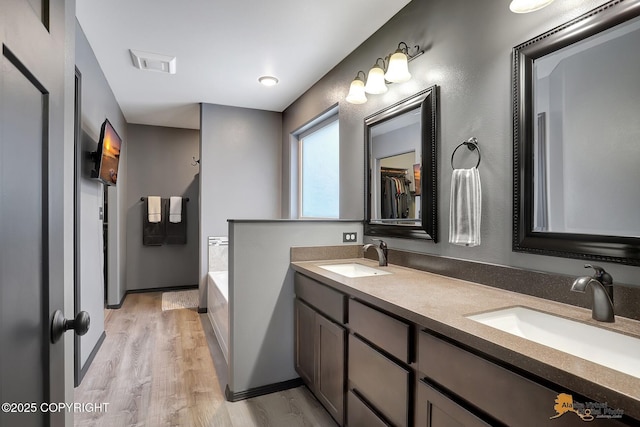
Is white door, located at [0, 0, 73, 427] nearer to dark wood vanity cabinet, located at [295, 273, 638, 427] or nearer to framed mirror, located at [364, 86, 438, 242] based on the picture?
dark wood vanity cabinet, located at [295, 273, 638, 427]

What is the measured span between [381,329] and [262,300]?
43.0 inches

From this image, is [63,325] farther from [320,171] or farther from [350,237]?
[320,171]

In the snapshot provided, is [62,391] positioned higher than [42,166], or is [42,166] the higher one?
[42,166]

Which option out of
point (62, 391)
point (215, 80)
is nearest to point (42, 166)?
point (62, 391)

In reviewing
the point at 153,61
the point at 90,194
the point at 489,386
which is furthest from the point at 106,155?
the point at 489,386

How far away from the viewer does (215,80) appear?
3330 millimetres

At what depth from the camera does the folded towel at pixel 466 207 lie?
1.62 metres

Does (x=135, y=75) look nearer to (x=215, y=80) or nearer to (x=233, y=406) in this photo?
(x=215, y=80)

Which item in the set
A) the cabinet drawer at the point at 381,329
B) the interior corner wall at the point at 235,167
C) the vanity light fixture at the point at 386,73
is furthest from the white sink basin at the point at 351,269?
the interior corner wall at the point at 235,167

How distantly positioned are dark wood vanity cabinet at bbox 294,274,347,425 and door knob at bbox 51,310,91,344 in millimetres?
1142

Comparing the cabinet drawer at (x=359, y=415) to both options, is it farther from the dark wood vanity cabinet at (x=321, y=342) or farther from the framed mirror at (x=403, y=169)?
the framed mirror at (x=403, y=169)

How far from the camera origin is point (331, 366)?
6.07 feet

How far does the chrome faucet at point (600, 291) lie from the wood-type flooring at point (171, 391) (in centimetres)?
150

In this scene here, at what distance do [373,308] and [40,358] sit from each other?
1133 mm
